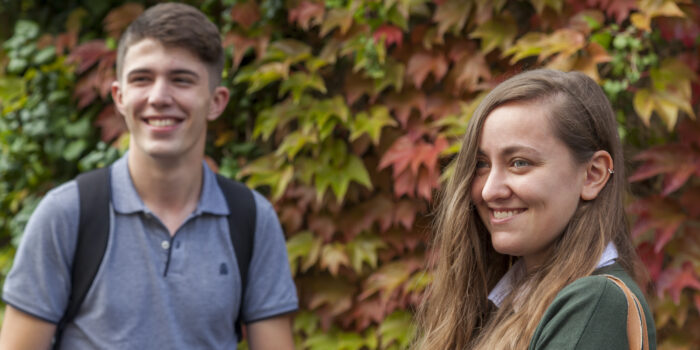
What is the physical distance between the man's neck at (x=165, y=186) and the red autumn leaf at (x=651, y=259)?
1.45 m

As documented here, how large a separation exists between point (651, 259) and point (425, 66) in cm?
103

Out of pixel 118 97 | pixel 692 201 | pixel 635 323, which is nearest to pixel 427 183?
pixel 692 201

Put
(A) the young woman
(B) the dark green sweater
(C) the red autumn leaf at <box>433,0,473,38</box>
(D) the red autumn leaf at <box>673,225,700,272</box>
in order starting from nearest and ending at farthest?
(B) the dark green sweater → (A) the young woman → (D) the red autumn leaf at <box>673,225,700,272</box> → (C) the red autumn leaf at <box>433,0,473,38</box>

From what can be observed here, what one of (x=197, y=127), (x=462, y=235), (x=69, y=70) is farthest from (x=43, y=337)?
(x=69, y=70)

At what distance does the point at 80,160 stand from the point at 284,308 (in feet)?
4.96

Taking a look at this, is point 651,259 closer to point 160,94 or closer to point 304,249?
point 304,249

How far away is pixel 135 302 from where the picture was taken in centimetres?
198

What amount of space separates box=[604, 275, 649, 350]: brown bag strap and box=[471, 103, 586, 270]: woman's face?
0.18 metres

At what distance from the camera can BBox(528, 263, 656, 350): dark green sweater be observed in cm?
112

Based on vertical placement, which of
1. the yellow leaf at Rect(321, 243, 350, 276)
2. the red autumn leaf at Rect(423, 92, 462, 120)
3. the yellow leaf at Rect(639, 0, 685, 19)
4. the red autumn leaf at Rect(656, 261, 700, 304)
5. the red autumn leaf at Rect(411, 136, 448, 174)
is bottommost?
the red autumn leaf at Rect(656, 261, 700, 304)

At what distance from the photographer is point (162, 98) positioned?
6.83ft

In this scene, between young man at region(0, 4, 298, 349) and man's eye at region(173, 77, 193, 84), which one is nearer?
young man at region(0, 4, 298, 349)

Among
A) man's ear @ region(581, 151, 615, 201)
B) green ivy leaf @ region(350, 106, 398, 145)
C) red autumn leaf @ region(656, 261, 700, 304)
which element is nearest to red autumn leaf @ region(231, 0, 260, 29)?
green ivy leaf @ region(350, 106, 398, 145)

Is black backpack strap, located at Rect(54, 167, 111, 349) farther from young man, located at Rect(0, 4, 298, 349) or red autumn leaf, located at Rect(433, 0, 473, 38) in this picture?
red autumn leaf, located at Rect(433, 0, 473, 38)
